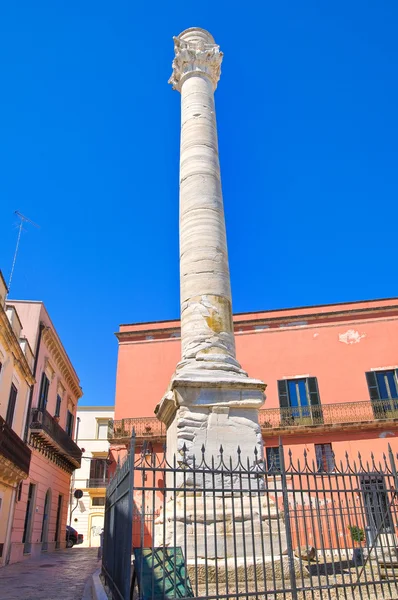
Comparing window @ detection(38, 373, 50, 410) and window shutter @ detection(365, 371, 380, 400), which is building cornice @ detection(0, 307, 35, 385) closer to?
window @ detection(38, 373, 50, 410)

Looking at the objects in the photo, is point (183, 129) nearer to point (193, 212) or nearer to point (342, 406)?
point (193, 212)

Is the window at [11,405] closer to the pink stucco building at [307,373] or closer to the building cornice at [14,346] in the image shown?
the building cornice at [14,346]

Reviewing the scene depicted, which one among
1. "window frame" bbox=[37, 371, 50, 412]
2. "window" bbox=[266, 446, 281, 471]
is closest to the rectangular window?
"window" bbox=[266, 446, 281, 471]

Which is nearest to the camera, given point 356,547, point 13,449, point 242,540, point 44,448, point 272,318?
point 242,540

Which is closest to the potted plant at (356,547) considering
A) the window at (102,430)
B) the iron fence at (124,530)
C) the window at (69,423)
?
the iron fence at (124,530)

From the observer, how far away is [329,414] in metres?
17.9

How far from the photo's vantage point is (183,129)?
966 cm

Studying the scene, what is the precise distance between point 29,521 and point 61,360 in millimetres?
6534

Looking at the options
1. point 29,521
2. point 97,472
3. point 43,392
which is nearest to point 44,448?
point 43,392

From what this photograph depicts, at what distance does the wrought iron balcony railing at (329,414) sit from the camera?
17.6 m

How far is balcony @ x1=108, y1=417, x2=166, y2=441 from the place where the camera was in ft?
58.7

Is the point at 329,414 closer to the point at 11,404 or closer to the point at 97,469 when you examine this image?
the point at 11,404

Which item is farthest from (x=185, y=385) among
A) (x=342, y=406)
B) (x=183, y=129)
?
(x=342, y=406)

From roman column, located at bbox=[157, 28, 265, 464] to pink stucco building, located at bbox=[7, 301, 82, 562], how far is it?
9624mm
